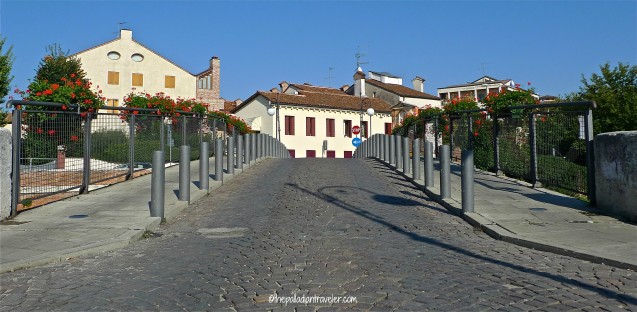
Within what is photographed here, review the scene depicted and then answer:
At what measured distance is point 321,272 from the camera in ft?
17.1

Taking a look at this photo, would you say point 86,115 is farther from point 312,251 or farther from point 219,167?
point 312,251

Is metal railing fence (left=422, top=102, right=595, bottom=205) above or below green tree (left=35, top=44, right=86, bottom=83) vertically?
below

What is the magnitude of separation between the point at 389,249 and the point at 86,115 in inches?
296

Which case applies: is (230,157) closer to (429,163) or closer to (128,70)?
(429,163)

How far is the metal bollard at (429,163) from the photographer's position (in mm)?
11297

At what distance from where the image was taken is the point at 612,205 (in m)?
8.83

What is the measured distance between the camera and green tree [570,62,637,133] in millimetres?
32281

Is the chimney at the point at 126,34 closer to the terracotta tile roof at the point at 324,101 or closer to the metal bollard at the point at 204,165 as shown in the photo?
the terracotta tile roof at the point at 324,101

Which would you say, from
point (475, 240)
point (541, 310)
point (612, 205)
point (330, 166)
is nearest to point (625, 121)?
point (330, 166)

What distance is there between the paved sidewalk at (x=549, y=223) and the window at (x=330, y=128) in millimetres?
43116

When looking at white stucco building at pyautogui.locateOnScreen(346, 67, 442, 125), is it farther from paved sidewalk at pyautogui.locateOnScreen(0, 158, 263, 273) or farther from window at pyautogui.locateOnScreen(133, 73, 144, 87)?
paved sidewalk at pyautogui.locateOnScreen(0, 158, 263, 273)

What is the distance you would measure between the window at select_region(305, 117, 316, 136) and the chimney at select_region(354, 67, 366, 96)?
12.2 metres

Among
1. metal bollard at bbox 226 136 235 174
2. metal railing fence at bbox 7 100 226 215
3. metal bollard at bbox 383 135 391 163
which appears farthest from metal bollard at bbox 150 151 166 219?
metal bollard at bbox 383 135 391 163

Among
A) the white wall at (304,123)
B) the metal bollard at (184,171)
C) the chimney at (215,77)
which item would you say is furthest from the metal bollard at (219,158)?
the chimney at (215,77)
